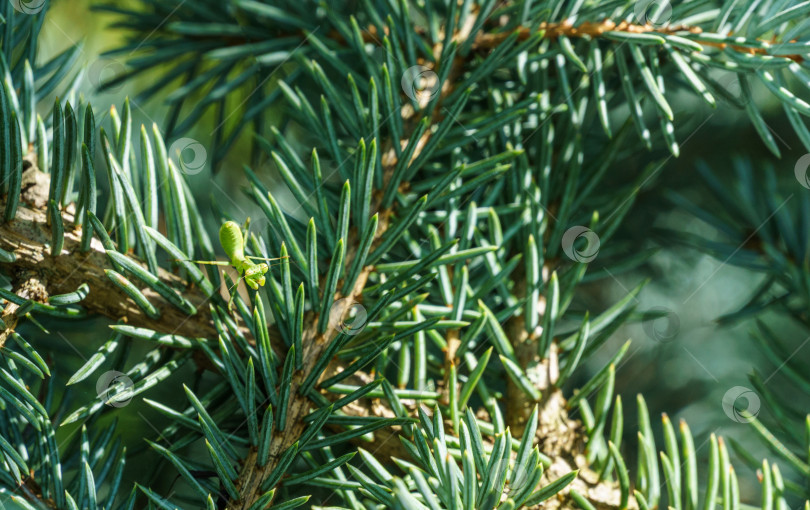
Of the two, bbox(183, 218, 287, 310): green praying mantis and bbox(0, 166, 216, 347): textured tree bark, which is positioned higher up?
bbox(183, 218, 287, 310): green praying mantis

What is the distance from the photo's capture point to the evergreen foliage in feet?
1.17

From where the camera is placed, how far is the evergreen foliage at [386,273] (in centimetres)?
36

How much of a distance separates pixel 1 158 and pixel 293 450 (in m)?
0.24

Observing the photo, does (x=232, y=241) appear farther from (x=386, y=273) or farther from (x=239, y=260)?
(x=386, y=273)

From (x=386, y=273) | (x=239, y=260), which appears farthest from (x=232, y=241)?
(x=386, y=273)

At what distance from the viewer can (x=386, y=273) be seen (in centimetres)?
43

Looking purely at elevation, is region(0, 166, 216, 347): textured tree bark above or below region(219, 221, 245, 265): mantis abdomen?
below

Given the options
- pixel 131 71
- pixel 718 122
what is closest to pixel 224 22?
pixel 131 71

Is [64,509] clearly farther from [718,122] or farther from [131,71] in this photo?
[718,122]

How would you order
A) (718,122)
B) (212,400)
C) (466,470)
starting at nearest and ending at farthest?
(466,470), (212,400), (718,122)

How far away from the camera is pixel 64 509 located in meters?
0.37

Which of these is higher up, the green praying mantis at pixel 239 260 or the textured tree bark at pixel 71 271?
the green praying mantis at pixel 239 260

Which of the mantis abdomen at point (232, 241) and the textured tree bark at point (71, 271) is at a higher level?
the mantis abdomen at point (232, 241)

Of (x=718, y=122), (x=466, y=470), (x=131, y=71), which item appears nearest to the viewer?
(x=466, y=470)
